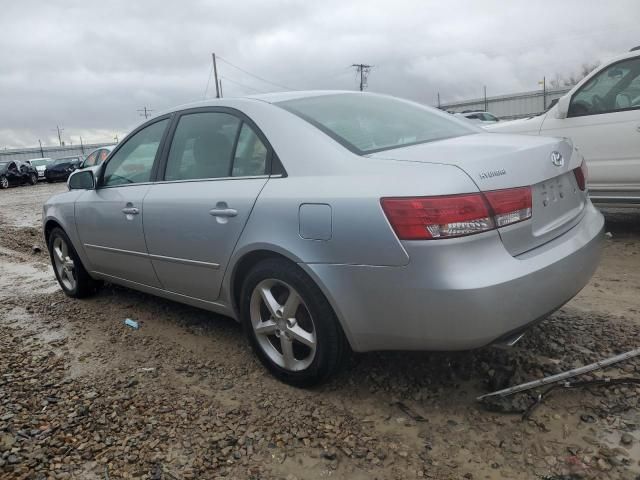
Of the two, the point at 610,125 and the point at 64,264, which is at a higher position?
the point at 610,125

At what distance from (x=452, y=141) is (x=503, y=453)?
1.54 meters

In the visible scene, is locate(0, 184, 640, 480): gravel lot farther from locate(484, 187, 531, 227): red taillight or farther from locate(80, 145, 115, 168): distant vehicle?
locate(80, 145, 115, 168): distant vehicle

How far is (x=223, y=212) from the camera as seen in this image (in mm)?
3025

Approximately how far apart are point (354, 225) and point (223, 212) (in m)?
0.93

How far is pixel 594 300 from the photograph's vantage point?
3887 mm

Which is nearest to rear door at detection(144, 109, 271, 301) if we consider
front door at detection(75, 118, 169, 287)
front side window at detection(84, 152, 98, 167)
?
front door at detection(75, 118, 169, 287)

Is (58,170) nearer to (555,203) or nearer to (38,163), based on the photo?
(38,163)

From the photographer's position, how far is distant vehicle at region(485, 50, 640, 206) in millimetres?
5355

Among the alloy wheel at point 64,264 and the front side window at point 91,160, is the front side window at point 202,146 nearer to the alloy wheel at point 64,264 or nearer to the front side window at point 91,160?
the alloy wheel at point 64,264

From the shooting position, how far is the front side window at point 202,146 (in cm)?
326

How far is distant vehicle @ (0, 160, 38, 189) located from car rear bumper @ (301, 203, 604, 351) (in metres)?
29.4

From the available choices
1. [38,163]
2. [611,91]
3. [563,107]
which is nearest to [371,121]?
[563,107]

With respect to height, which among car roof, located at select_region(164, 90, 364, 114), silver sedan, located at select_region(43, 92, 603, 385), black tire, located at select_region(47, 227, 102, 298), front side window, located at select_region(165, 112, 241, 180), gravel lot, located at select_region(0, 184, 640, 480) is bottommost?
gravel lot, located at select_region(0, 184, 640, 480)

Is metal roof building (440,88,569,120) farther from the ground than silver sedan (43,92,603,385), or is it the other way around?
metal roof building (440,88,569,120)
